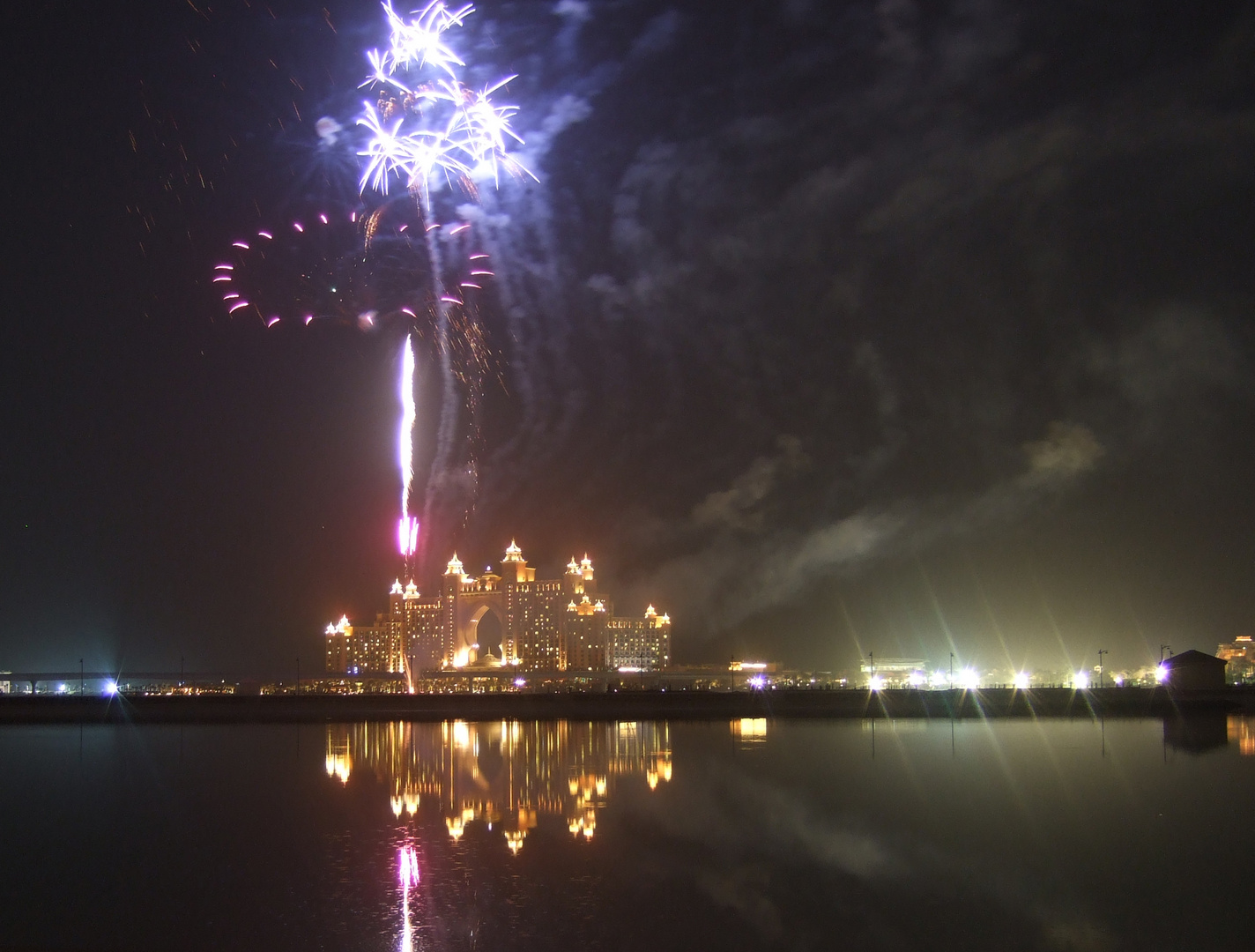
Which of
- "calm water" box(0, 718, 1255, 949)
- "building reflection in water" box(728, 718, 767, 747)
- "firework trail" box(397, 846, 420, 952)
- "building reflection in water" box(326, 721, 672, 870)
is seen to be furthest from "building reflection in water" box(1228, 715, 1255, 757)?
"firework trail" box(397, 846, 420, 952)

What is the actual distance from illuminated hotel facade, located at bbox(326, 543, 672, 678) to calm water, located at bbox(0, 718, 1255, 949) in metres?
77.7

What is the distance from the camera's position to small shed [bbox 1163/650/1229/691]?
188ft

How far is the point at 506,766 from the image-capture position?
29078 mm

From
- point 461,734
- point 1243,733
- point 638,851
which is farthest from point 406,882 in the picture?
point 1243,733

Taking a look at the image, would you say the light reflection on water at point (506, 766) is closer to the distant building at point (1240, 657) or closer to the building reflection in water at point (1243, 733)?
the building reflection in water at point (1243, 733)

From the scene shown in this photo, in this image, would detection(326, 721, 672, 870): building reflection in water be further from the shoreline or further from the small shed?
the small shed

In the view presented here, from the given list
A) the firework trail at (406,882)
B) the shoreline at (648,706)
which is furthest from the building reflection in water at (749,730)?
Result: the firework trail at (406,882)

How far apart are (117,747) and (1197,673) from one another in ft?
178

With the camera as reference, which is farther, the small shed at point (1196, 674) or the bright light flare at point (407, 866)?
the small shed at point (1196, 674)

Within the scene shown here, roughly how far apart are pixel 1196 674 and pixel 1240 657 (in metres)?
59.2

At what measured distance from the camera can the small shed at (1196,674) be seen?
57344mm

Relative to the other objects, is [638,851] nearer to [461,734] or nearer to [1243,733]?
[461,734]

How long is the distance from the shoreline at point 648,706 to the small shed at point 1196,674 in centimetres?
65

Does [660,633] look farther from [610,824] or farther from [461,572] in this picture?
[610,824]
